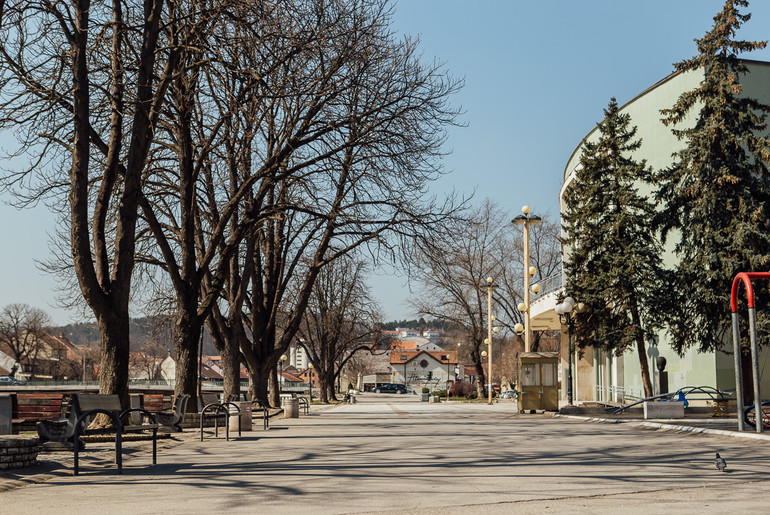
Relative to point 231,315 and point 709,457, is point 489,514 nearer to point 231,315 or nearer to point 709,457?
point 709,457

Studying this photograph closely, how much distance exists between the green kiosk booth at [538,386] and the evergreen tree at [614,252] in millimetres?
3055

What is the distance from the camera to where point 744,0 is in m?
26.9

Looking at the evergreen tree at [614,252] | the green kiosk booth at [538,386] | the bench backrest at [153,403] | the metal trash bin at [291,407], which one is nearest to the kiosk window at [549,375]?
the green kiosk booth at [538,386]

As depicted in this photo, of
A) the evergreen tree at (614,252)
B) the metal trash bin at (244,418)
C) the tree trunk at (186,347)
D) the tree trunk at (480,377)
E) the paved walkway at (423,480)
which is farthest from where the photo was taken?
the tree trunk at (480,377)

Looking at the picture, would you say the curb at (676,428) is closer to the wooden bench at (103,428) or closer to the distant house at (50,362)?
the wooden bench at (103,428)

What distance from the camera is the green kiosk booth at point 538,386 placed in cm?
2981

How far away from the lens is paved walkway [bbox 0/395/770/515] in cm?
715

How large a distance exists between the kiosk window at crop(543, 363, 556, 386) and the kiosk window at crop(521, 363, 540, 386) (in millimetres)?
260

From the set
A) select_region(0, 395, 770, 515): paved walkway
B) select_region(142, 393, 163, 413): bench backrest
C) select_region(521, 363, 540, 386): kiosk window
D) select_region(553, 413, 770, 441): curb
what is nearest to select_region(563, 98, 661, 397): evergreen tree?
select_region(521, 363, 540, 386): kiosk window

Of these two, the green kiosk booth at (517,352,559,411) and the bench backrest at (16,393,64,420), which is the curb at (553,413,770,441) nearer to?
the green kiosk booth at (517,352,559,411)

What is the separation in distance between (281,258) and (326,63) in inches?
412

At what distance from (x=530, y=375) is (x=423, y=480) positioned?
2169 cm

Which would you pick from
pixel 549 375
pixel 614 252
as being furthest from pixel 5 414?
pixel 614 252

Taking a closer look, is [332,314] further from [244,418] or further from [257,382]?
[244,418]
